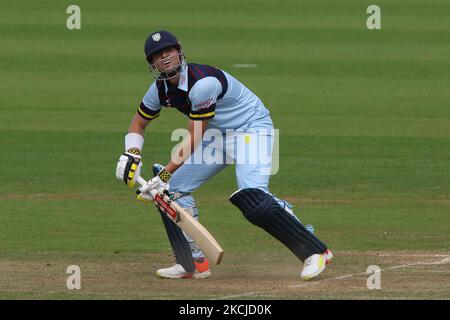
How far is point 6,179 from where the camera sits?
14.5 meters

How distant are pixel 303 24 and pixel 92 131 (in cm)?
1084

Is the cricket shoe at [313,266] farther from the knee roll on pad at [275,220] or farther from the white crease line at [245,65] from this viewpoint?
the white crease line at [245,65]

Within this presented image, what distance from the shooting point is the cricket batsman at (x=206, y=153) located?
29.1 feet

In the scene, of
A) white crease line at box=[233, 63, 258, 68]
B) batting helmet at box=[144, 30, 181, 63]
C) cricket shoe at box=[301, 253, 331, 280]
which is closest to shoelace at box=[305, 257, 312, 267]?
cricket shoe at box=[301, 253, 331, 280]

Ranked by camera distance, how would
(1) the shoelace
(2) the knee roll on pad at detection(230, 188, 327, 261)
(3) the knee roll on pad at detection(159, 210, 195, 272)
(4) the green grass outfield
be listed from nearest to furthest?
(2) the knee roll on pad at detection(230, 188, 327, 261) → (1) the shoelace → (3) the knee roll on pad at detection(159, 210, 195, 272) → (4) the green grass outfield

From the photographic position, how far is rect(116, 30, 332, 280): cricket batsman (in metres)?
8.86

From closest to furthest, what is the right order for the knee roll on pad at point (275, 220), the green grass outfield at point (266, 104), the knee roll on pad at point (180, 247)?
the knee roll on pad at point (275, 220), the knee roll on pad at point (180, 247), the green grass outfield at point (266, 104)

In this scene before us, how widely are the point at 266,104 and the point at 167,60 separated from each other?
12.1 metres

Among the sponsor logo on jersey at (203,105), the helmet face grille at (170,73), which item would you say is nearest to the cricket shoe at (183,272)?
the sponsor logo on jersey at (203,105)

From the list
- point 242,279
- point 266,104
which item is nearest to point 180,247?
point 242,279

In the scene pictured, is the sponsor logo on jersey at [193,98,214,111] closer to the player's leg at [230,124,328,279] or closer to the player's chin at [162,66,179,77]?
the player's chin at [162,66,179,77]

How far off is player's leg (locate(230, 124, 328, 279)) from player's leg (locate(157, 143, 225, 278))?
36 centimetres

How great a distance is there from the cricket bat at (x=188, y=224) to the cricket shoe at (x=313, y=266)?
2.04ft

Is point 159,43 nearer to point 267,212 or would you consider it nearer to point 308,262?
point 267,212
